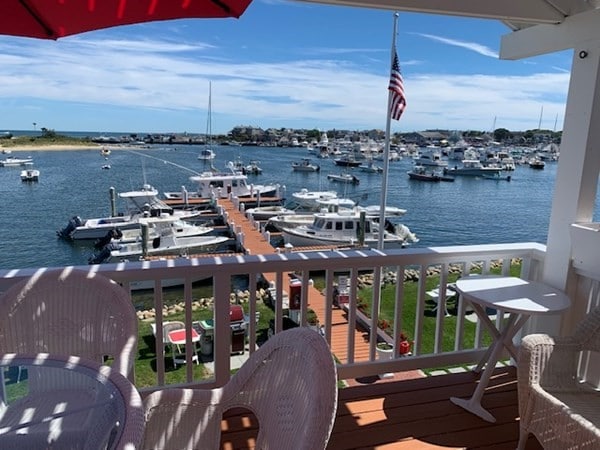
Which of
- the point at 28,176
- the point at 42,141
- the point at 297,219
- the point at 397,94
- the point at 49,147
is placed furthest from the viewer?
the point at 42,141

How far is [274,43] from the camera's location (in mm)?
38625

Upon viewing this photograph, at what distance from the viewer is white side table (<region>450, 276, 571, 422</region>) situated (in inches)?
73.6

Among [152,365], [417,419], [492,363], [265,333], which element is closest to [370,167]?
[265,333]

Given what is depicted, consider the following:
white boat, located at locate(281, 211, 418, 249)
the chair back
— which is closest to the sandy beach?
white boat, located at locate(281, 211, 418, 249)

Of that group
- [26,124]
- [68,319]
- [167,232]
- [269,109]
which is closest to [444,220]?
[167,232]

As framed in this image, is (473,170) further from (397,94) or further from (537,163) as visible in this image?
(397,94)

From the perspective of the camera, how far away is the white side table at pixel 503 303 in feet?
6.14

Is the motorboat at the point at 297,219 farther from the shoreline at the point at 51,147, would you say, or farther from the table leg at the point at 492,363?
the shoreline at the point at 51,147

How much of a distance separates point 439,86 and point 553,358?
119ft

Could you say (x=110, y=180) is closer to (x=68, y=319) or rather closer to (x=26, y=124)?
(x=26, y=124)

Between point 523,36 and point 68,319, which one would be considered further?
point 523,36

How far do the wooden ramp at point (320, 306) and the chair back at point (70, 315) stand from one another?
1068 mm

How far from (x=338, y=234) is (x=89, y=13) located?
17.1 m

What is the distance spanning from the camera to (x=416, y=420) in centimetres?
199
